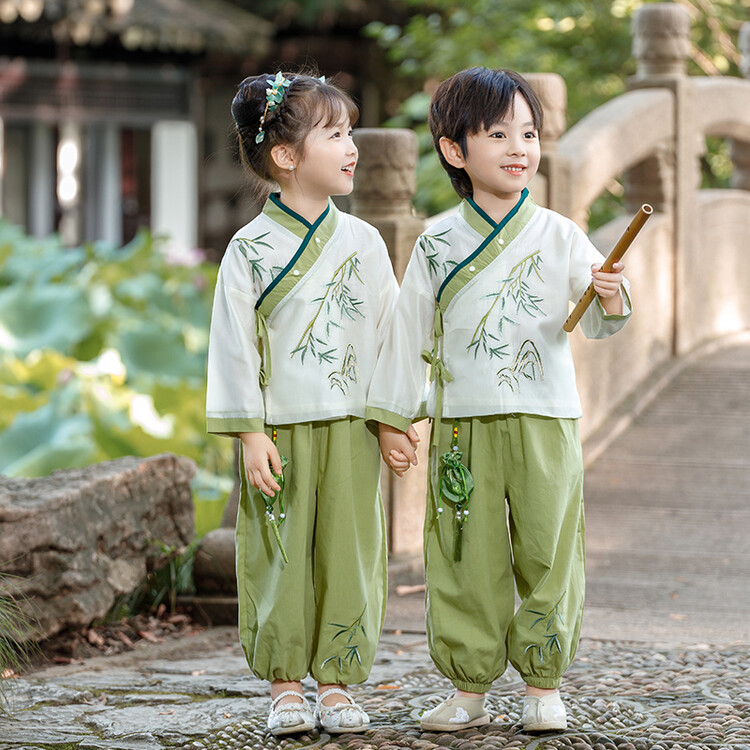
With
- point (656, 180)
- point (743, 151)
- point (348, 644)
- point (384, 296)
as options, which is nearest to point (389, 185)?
point (384, 296)

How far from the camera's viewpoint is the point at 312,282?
309 cm

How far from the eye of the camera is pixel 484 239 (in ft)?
10.1

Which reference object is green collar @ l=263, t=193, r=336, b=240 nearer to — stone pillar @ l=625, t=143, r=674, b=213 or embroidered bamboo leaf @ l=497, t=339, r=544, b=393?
embroidered bamboo leaf @ l=497, t=339, r=544, b=393

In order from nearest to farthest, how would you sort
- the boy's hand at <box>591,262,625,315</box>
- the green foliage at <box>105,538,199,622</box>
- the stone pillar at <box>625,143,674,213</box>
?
the boy's hand at <box>591,262,625,315</box> < the green foliage at <box>105,538,199,622</box> < the stone pillar at <box>625,143,674,213</box>

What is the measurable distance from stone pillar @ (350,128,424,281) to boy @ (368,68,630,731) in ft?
4.81

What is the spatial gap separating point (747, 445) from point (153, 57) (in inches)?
400

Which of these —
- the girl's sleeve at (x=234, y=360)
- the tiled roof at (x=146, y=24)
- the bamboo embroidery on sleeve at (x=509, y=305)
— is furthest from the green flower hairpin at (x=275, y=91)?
the tiled roof at (x=146, y=24)

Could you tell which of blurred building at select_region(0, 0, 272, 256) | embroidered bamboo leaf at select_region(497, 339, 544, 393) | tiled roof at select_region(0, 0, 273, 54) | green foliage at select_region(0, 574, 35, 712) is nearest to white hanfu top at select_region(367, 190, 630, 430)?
embroidered bamboo leaf at select_region(497, 339, 544, 393)

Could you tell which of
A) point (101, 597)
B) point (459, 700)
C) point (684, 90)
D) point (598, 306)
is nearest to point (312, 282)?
point (598, 306)

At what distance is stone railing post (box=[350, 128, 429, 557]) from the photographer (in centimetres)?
459

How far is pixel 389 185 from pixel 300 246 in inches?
62.7

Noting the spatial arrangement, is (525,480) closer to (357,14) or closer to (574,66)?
(574,66)

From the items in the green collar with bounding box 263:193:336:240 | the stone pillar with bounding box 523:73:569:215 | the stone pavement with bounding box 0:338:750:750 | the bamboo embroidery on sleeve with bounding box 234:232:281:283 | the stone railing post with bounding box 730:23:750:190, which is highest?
the stone railing post with bounding box 730:23:750:190

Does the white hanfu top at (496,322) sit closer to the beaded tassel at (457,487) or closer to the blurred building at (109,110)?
the beaded tassel at (457,487)
